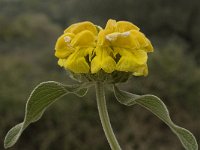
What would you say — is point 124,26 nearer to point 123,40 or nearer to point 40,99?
point 123,40

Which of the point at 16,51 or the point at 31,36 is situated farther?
the point at 31,36

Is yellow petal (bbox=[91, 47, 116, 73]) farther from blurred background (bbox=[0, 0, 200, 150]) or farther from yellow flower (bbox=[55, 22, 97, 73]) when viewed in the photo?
blurred background (bbox=[0, 0, 200, 150])

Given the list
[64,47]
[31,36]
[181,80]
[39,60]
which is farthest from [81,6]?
[64,47]

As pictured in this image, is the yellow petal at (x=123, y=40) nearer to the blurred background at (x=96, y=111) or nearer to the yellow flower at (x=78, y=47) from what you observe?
the yellow flower at (x=78, y=47)

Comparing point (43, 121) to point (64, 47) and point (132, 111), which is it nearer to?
point (132, 111)

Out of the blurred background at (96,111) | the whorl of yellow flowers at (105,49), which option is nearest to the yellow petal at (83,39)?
the whorl of yellow flowers at (105,49)

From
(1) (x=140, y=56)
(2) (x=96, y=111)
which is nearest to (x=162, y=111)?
(1) (x=140, y=56)
